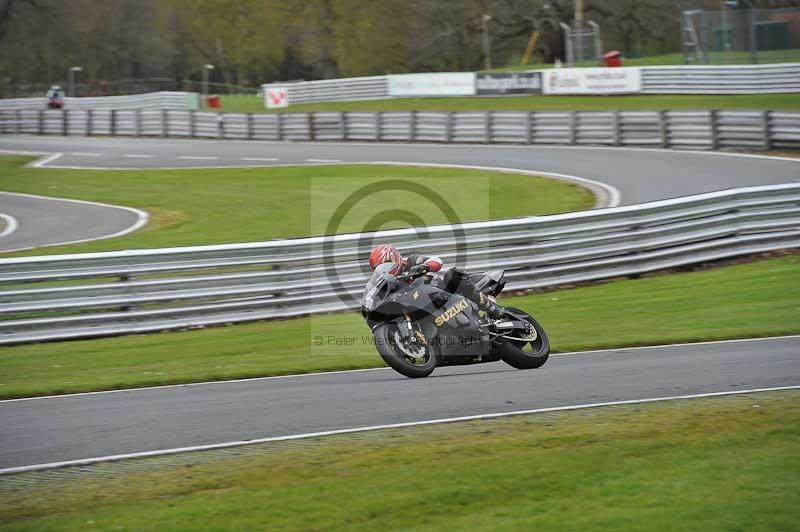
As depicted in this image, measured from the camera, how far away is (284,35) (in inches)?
2933

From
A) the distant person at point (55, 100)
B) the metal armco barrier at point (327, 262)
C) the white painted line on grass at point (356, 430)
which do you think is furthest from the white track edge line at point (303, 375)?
the distant person at point (55, 100)

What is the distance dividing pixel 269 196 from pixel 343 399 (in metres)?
15.7

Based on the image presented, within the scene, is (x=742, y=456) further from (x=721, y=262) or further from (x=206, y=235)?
(x=206, y=235)

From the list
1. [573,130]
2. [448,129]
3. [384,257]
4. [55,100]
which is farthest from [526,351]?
[55,100]

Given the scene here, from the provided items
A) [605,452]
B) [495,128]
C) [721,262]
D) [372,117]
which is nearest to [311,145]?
[372,117]

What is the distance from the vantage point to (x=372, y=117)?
37000 mm

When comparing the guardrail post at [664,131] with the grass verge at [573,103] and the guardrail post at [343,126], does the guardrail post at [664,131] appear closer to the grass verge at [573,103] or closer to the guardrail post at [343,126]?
the grass verge at [573,103]

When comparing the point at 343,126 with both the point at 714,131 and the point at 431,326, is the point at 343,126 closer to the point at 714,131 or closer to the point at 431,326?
the point at 714,131

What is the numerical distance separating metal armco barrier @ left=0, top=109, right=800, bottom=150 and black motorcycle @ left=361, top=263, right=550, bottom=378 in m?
19.1

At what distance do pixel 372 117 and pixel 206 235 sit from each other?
17.8m

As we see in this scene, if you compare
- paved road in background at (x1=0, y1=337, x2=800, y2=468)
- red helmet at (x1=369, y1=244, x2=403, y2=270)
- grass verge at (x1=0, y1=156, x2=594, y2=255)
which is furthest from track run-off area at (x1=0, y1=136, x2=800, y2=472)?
grass verge at (x1=0, y1=156, x2=594, y2=255)

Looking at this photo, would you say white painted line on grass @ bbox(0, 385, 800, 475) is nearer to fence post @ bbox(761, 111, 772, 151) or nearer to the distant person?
fence post @ bbox(761, 111, 772, 151)

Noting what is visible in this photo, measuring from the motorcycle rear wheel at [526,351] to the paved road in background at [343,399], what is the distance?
11 centimetres

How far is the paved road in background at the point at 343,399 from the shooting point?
8.58 meters
